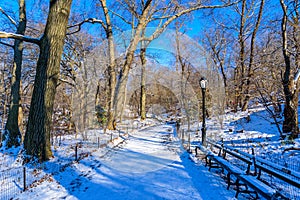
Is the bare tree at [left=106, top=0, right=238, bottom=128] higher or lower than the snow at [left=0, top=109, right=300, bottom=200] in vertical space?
higher

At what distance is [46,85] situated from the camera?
5.48 metres

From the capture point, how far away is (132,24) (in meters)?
15.3

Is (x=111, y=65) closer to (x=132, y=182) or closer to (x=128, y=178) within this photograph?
(x=128, y=178)

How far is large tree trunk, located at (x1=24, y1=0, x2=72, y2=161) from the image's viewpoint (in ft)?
17.5

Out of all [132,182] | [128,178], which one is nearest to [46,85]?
[128,178]

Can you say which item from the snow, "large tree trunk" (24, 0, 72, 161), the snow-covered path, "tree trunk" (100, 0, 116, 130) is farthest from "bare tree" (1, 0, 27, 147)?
"tree trunk" (100, 0, 116, 130)

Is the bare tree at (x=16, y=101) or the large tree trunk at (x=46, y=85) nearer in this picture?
the large tree trunk at (x=46, y=85)

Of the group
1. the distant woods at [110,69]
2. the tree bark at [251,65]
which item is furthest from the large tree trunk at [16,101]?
the tree bark at [251,65]

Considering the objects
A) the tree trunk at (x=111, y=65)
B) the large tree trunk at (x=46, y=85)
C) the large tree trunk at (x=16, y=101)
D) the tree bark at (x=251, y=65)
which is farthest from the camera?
the tree trunk at (x=111, y=65)

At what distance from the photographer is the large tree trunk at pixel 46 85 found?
5.34m

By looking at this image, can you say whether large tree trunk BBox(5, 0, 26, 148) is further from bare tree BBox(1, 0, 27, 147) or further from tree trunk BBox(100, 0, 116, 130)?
tree trunk BBox(100, 0, 116, 130)

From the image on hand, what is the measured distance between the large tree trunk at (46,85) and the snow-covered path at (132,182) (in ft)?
3.79

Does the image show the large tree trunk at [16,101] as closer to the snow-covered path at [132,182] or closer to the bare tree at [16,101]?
the bare tree at [16,101]

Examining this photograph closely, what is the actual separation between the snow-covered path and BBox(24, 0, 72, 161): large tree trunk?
3.79 ft
